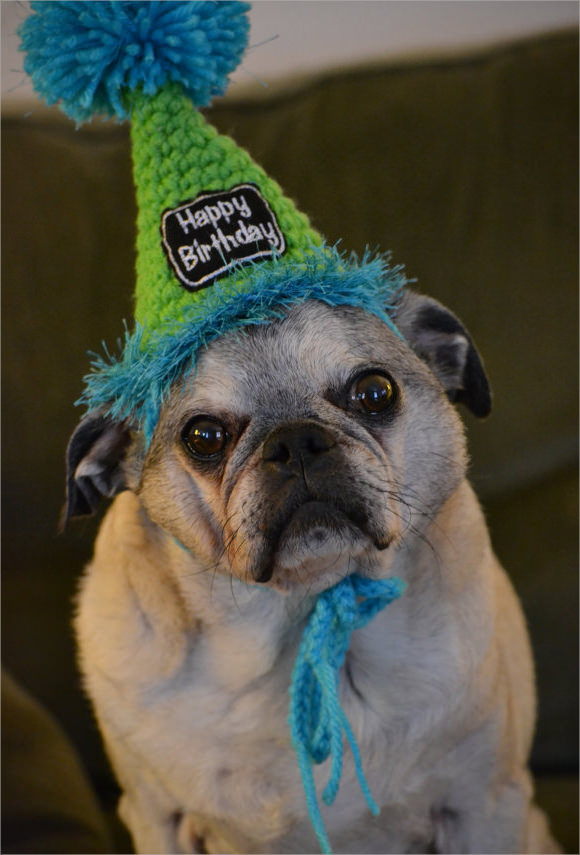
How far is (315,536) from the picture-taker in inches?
37.2

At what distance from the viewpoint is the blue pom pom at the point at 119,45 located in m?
0.97

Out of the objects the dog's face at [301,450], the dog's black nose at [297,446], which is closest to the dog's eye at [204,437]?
the dog's face at [301,450]

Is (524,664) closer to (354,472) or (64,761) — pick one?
(354,472)

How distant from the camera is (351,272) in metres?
1.02

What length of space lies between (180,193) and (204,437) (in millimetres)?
277

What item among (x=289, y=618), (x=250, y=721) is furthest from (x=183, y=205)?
(x=250, y=721)

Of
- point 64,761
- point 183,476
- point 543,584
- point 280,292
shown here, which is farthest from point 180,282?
point 543,584

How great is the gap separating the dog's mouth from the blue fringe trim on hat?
0.69ft

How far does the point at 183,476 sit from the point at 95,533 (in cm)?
65

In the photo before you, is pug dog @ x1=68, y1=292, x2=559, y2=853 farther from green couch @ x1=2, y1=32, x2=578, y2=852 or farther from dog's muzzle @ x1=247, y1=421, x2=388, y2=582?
green couch @ x1=2, y1=32, x2=578, y2=852

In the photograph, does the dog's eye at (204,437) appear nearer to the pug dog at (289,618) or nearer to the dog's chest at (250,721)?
the pug dog at (289,618)

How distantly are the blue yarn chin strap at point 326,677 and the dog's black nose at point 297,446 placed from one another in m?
0.23

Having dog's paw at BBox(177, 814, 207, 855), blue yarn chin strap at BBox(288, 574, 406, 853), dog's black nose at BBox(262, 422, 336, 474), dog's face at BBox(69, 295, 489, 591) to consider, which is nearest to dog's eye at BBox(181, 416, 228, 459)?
dog's face at BBox(69, 295, 489, 591)

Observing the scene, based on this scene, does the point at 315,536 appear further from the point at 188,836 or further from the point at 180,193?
the point at 188,836
